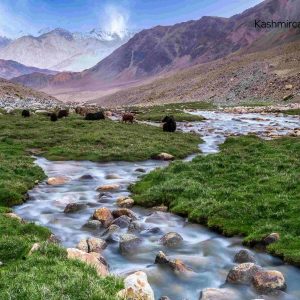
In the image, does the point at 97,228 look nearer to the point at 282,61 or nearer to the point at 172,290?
the point at 172,290

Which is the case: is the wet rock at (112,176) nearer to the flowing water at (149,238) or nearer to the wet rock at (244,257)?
the flowing water at (149,238)

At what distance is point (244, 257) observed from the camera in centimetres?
1303

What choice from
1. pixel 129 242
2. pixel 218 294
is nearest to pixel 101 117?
pixel 129 242

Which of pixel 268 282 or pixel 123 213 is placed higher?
pixel 123 213

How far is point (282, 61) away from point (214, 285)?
480 feet

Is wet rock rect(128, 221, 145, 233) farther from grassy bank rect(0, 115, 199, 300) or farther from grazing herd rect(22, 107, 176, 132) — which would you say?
grazing herd rect(22, 107, 176, 132)

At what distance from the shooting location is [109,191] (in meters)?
21.8

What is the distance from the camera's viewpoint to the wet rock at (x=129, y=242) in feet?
45.8

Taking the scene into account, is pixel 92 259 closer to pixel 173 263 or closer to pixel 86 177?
pixel 173 263

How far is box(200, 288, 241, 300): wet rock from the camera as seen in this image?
35.0 ft

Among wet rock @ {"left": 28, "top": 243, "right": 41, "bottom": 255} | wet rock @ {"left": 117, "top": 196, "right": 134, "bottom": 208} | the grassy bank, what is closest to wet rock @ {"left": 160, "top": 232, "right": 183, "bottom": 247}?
the grassy bank

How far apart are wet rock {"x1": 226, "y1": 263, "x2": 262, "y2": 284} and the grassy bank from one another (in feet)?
10.1

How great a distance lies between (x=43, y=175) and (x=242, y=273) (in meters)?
15.1

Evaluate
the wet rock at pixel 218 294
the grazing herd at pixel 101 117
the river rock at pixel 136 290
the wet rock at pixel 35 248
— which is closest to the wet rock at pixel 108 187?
the wet rock at pixel 35 248
